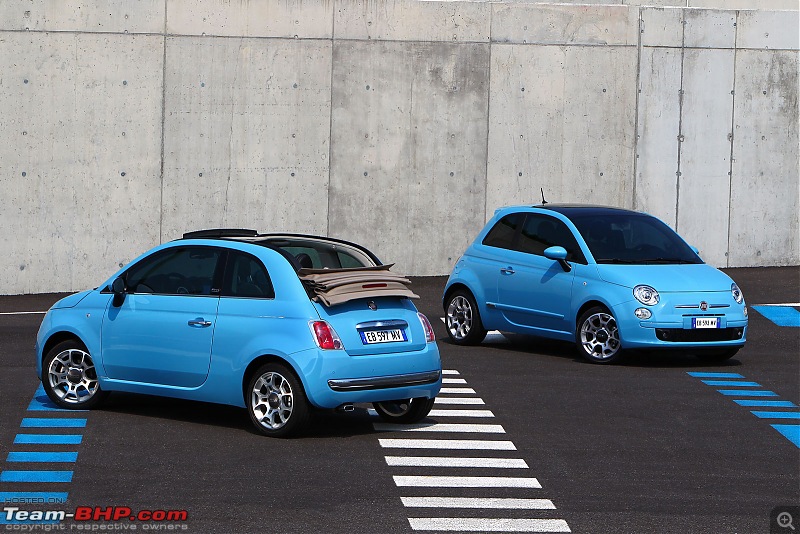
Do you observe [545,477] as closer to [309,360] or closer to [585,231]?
[309,360]

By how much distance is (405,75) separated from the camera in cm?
2345

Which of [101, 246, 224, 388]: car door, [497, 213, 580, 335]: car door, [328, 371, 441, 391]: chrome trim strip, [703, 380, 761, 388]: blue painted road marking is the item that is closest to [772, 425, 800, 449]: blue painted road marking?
[703, 380, 761, 388]: blue painted road marking

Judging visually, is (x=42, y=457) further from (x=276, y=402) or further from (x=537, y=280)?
(x=537, y=280)

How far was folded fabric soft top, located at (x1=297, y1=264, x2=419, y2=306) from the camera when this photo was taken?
10.8 m

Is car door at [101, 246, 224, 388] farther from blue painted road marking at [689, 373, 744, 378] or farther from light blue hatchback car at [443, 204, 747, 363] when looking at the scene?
blue painted road marking at [689, 373, 744, 378]

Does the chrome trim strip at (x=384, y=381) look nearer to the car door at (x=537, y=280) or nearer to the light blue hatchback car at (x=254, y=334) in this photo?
the light blue hatchback car at (x=254, y=334)

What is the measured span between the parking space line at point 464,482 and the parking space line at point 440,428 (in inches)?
68.7

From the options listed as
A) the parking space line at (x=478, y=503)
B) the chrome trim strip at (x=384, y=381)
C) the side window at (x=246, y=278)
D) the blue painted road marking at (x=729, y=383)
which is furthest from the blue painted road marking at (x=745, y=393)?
the parking space line at (x=478, y=503)

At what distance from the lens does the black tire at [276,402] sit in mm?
10609

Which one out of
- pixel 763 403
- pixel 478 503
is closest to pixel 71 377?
pixel 478 503

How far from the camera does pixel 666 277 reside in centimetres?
1526

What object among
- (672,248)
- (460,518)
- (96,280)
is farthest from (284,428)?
(96,280)

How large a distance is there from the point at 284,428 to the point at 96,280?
12.5 m

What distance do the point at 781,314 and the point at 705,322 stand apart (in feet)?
17.2
